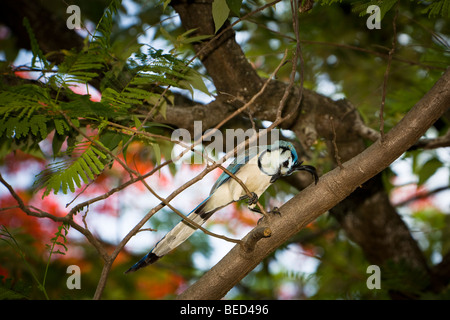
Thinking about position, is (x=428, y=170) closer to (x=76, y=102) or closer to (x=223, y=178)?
(x=223, y=178)

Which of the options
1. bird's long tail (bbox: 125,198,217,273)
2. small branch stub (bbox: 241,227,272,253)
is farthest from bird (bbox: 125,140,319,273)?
small branch stub (bbox: 241,227,272,253)

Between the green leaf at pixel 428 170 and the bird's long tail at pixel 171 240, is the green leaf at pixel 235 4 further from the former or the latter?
the green leaf at pixel 428 170

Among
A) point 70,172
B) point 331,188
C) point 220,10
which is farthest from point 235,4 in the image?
point 70,172

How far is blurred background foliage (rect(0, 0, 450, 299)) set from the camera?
3.04 meters

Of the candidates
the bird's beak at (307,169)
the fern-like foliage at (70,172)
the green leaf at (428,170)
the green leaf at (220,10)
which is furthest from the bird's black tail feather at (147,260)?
the green leaf at (428,170)

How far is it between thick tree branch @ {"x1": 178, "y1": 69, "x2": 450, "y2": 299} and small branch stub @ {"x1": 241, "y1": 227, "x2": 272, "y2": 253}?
2.4 inches

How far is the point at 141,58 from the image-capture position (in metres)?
1.76

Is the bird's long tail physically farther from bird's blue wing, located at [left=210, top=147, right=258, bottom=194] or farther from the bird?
bird's blue wing, located at [left=210, top=147, right=258, bottom=194]

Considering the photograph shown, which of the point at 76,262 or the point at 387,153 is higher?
the point at 76,262

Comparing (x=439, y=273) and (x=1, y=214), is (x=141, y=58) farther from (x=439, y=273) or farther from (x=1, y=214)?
(x=1, y=214)

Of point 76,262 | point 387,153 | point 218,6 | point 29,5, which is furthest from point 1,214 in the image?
point 387,153

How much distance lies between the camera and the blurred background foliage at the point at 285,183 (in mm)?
3035

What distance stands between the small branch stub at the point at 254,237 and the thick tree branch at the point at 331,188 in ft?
0.20
